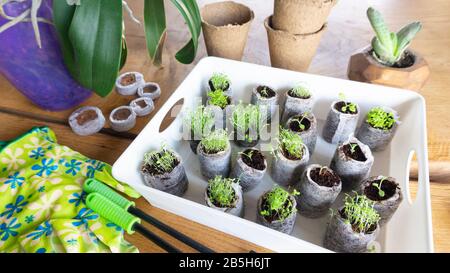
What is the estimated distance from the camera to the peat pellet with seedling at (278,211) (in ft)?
1.70

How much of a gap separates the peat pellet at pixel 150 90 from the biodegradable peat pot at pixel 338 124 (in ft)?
1.37

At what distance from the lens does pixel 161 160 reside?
0.58 metres

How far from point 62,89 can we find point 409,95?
2.48 feet

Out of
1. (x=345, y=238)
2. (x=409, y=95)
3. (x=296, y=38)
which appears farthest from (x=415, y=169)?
(x=296, y=38)

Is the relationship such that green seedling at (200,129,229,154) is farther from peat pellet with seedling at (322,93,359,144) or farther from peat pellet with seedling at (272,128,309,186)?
peat pellet with seedling at (322,93,359,144)

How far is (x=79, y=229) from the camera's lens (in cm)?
52

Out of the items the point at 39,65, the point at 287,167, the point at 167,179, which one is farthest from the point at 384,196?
the point at 39,65

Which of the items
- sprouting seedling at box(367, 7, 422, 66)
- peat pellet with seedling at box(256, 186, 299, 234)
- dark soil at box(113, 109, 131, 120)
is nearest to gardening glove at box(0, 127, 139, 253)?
dark soil at box(113, 109, 131, 120)

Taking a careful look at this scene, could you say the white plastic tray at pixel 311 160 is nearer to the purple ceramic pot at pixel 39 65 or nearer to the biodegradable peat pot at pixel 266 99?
the biodegradable peat pot at pixel 266 99

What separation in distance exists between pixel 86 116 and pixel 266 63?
0.49 meters

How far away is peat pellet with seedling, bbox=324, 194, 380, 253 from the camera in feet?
1.60

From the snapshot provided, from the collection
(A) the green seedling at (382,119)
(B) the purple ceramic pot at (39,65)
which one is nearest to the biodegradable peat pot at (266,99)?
(A) the green seedling at (382,119)

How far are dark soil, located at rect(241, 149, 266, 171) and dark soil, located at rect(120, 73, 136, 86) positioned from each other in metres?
0.39

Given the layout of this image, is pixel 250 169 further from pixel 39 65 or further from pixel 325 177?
pixel 39 65
